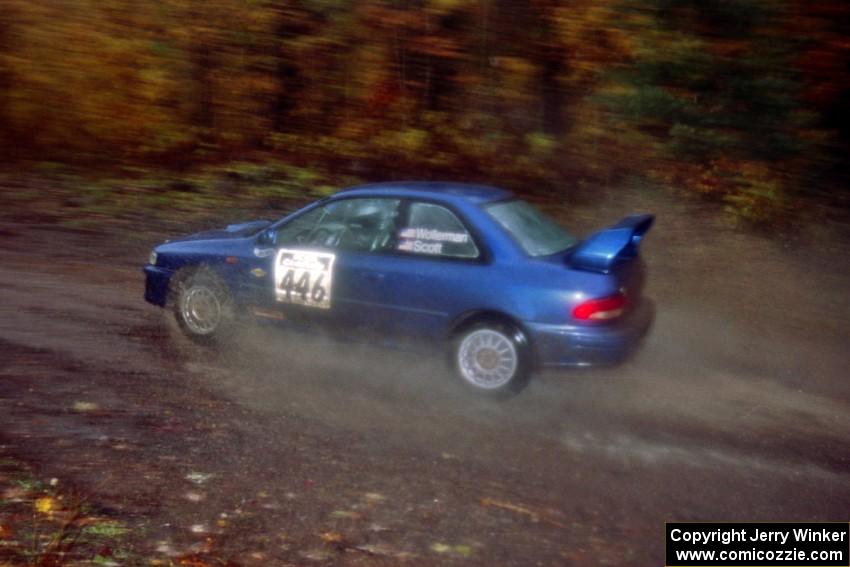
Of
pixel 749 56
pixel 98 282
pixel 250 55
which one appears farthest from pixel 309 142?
pixel 749 56

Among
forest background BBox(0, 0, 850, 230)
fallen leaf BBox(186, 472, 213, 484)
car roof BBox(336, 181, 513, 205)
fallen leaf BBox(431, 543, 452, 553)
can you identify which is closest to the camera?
fallen leaf BBox(431, 543, 452, 553)

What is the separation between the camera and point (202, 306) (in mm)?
8320

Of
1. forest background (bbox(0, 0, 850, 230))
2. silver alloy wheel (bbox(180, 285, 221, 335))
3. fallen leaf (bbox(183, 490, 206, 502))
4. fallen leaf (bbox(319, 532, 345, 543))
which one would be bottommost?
fallen leaf (bbox(319, 532, 345, 543))

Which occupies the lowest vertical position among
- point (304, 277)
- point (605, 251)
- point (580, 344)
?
point (580, 344)

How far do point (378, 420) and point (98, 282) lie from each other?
5441mm

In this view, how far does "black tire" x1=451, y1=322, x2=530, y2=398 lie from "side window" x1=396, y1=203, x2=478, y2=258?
24.1 inches

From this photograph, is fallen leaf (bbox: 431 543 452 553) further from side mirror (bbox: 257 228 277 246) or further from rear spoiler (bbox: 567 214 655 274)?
side mirror (bbox: 257 228 277 246)

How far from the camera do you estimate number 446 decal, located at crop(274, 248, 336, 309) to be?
7.69m

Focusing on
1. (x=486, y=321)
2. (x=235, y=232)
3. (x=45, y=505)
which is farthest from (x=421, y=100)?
(x=45, y=505)

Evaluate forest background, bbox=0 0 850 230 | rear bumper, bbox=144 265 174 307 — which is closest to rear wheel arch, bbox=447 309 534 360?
rear bumper, bbox=144 265 174 307

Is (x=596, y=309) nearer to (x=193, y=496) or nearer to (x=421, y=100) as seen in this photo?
(x=193, y=496)

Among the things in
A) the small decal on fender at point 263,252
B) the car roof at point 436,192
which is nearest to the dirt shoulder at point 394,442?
the small decal on fender at point 263,252

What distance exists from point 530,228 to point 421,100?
Answer: 8101 mm

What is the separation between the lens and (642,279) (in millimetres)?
7652
